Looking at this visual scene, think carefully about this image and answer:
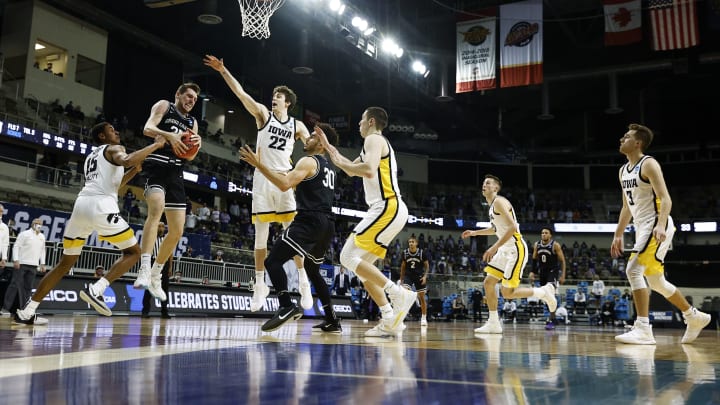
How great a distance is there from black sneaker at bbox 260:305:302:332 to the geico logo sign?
24.6ft

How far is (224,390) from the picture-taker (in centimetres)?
230

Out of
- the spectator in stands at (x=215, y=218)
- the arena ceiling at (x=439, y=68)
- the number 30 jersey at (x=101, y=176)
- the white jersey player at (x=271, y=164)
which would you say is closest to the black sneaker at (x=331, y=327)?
the white jersey player at (x=271, y=164)

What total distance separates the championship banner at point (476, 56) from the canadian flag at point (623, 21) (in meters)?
3.92

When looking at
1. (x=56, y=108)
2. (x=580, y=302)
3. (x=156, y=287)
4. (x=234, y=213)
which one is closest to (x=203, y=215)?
(x=234, y=213)

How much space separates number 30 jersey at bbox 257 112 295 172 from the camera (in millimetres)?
7270

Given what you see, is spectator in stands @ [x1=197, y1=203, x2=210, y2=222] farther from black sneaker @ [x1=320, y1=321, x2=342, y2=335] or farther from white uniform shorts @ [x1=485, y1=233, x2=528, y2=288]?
black sneaker @ [x1=320, y1=321, x2=342, y2=335]

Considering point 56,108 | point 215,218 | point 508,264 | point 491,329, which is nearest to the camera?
point 491,329

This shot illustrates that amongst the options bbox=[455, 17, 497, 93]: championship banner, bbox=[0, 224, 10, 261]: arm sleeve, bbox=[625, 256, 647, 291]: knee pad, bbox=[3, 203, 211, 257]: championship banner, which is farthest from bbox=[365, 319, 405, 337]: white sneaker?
bbox=[455, 17, 497, 93]: championship banner

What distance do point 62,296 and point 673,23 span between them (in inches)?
766

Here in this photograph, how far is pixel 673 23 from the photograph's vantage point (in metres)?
19.7

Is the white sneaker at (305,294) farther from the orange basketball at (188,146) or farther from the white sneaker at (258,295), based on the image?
the orange basketball at (188,146)

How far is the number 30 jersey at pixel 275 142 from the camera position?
7.27m

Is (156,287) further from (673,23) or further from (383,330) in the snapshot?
(673,23)

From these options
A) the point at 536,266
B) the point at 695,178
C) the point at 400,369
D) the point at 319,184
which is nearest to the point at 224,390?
the point at 400,369
